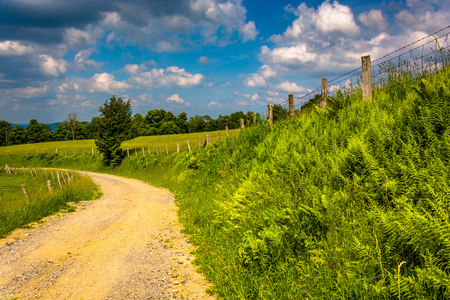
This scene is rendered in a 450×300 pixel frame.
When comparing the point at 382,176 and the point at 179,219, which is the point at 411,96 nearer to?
the point at 382,176

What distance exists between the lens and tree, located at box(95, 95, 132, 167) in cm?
3556

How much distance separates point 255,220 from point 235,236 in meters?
0.64

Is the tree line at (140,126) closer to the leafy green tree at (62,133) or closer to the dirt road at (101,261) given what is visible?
the leafy green tree at (62,133)

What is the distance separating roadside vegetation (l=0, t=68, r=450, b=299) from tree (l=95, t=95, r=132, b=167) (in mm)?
32345

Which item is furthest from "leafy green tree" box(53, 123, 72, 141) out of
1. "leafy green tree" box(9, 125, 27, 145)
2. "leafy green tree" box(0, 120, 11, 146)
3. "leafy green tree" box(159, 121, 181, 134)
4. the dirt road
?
the dirt road

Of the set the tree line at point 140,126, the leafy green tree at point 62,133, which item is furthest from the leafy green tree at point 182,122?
the leafy green tree at point 62,133

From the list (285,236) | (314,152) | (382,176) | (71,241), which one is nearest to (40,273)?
(71,241)

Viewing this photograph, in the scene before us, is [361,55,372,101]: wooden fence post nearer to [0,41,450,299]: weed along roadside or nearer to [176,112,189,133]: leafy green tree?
[0,41,450,299]: weed along roadside

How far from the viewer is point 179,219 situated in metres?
9.44

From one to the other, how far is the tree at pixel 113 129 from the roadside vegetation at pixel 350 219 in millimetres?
32345

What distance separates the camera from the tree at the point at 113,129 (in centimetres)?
3556

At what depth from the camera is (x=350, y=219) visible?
3.89 m

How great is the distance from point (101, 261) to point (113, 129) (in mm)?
34053

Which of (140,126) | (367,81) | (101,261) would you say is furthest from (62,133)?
(367,81)
